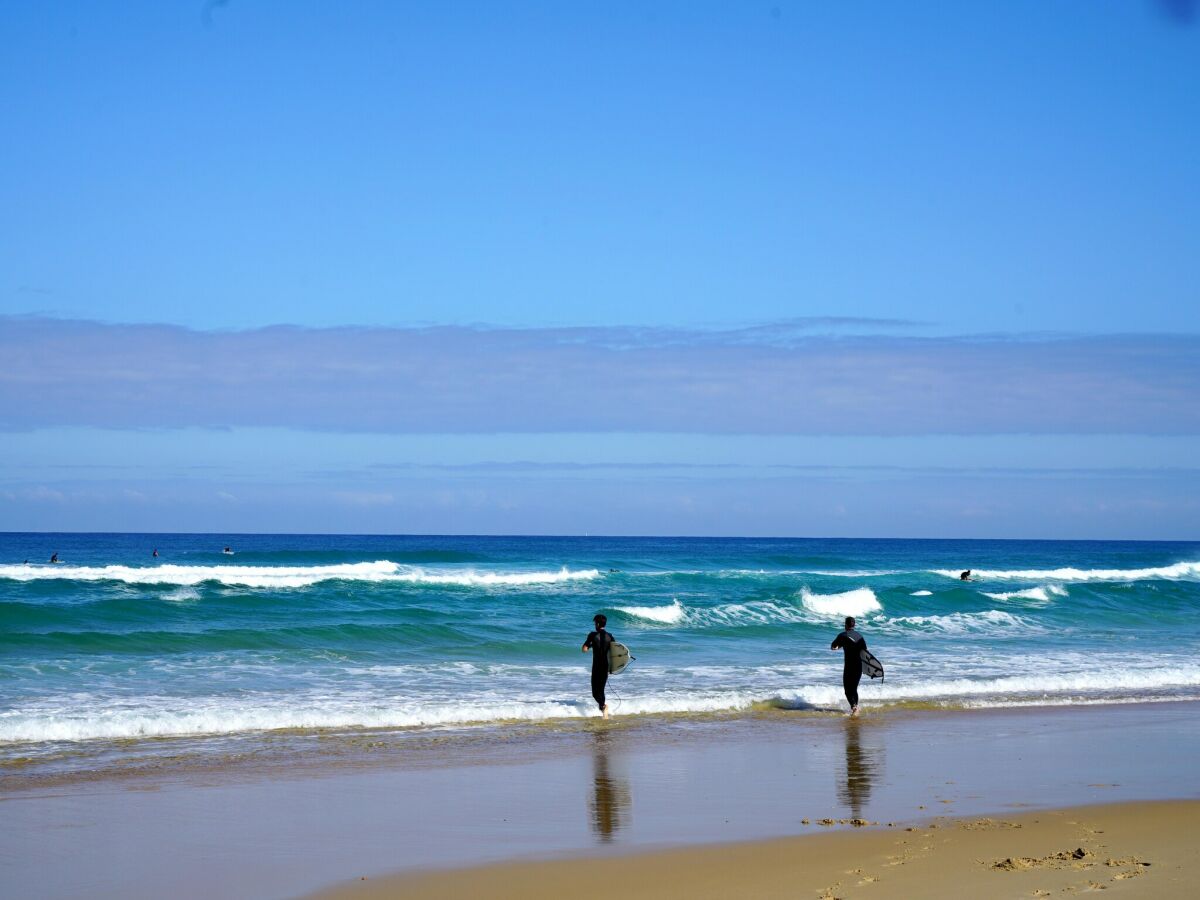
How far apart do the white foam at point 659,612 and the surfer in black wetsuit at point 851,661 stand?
13.0 meters

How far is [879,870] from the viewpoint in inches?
306

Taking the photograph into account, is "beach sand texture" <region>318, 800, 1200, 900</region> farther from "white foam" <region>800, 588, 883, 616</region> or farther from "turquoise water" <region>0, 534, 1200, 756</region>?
"white foam" <region>800, 588, 883, 616</region>

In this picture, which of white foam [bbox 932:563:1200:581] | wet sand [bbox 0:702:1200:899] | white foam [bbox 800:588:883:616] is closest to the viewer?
wet sand [bbox 0:702:1200:899]

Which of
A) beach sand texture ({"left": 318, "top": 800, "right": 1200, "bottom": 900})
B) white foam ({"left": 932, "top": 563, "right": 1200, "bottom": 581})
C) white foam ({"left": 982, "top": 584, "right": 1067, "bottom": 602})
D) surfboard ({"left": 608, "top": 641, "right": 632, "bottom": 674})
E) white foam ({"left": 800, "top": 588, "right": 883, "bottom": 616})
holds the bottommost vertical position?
white foam ({"left": 932, "top": 563, "right": 1200, "bottom": 581})

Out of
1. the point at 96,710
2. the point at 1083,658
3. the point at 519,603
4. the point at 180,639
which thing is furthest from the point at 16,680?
the point at 1083,658

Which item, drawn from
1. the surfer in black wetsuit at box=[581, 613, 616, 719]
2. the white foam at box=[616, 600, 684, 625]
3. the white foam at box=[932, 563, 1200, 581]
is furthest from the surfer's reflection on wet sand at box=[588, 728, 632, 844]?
the white foam at box=[932, 563, 1200, 581]

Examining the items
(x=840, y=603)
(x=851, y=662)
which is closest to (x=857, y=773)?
(x=851, y=662)

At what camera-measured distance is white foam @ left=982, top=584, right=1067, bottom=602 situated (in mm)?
39625

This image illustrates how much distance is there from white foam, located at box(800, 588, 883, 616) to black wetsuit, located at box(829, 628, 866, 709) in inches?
636

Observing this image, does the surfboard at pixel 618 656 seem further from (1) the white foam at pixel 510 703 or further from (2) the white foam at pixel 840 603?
(2) the white foam at pixel 840 603

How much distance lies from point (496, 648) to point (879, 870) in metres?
15.0

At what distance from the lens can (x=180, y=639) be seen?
22266 mm

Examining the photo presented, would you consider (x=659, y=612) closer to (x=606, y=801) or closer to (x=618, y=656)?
(x=618, y=656)

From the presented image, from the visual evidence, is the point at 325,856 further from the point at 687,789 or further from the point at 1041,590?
the point at 1041,590
